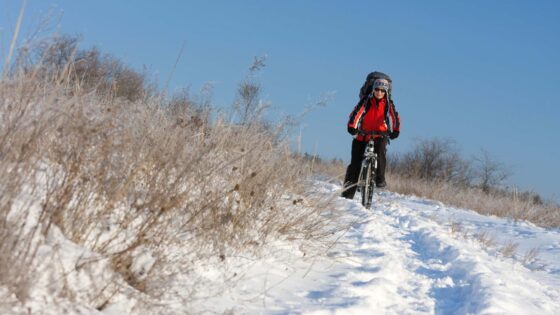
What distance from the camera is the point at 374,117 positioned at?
855cm

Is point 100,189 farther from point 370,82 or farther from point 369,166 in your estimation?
point 370,82

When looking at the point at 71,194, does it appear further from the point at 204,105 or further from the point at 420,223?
the point at 420,223

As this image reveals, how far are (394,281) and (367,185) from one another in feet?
14.8

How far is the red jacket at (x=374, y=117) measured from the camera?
27.9ft

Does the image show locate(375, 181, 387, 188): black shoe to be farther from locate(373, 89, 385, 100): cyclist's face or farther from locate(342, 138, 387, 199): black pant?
locate(373, 89, 385, 100): cyclist's face

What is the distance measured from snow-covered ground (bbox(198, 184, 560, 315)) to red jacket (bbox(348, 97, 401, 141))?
2.96 m

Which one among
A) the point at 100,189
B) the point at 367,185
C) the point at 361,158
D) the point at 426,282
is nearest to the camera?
the point at 100,189

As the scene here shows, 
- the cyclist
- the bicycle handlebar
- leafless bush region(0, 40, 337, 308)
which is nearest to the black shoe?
the cyclist

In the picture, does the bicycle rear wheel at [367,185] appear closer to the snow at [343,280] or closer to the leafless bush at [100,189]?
the snow at [343,280]

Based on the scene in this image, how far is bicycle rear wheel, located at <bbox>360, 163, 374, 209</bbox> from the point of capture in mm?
8133

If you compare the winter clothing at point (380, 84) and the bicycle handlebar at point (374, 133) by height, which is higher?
the winter clothing at point (380, 84)

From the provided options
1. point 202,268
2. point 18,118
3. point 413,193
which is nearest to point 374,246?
point 202,268

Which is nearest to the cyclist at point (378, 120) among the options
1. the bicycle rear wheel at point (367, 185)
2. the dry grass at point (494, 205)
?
the bicycle rear wheel at point (367, 185)

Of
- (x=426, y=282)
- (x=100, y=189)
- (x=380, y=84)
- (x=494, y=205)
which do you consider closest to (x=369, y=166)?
(x=380, y=84)
